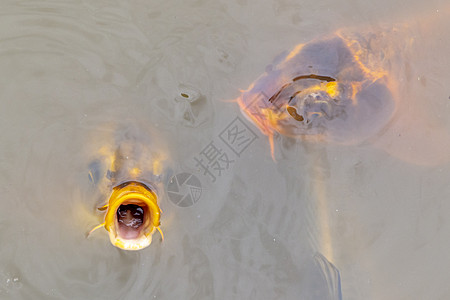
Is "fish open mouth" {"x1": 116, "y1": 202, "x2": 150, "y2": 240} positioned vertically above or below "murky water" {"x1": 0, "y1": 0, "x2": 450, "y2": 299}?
below

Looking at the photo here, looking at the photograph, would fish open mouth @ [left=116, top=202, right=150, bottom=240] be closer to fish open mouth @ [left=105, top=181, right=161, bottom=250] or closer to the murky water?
fish open mouth @ [left=105, top=181, right=161, bottom=250]

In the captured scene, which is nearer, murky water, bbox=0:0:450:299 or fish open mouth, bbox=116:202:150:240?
fish open mouth, bbox=116:202:150:240


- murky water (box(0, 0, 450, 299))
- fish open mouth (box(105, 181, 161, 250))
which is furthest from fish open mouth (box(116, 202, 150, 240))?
murky water (box(0, 0, 450, 299))

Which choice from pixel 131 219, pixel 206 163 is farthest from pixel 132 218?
pixel 206 163

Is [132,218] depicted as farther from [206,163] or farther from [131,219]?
[206,163]

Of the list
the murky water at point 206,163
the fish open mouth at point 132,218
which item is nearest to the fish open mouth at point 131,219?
the fish open mouth at point 132,218

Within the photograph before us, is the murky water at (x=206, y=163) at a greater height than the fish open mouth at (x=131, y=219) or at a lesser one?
greater

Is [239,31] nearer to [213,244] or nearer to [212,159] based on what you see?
[212,159]

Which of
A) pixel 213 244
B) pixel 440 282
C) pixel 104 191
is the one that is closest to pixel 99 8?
pixel 104 191

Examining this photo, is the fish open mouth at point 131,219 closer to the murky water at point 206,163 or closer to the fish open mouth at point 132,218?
the fish open mouth at point 132,218
